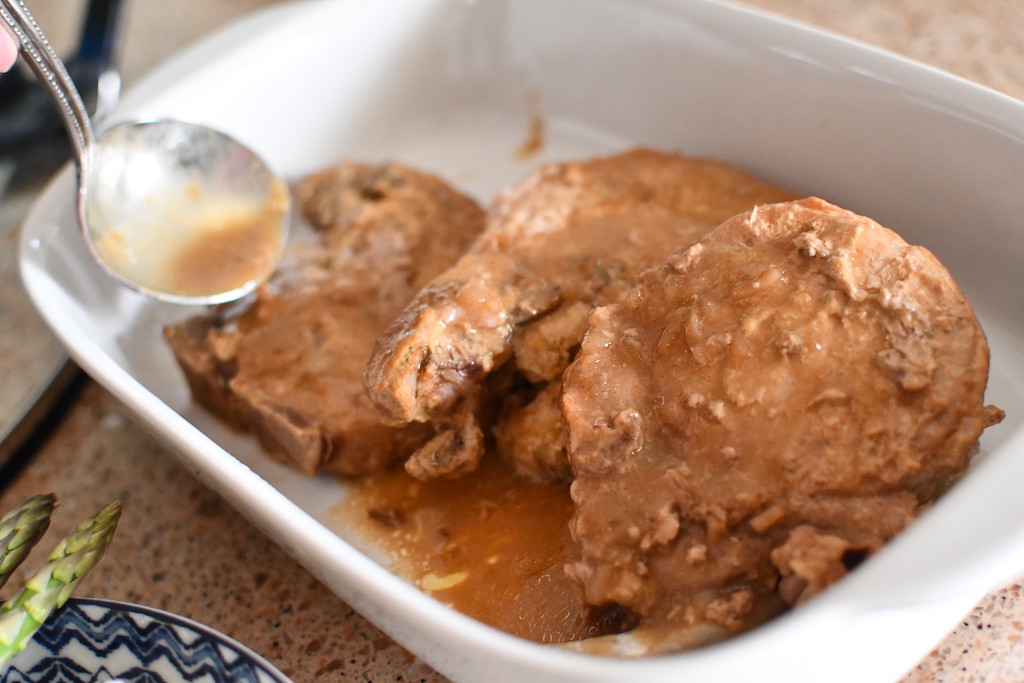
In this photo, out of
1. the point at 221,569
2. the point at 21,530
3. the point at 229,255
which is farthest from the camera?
the point at 229,255

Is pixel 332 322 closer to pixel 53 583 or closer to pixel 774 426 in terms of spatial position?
pixel 53 583

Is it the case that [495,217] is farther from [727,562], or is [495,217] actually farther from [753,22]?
[727,562]

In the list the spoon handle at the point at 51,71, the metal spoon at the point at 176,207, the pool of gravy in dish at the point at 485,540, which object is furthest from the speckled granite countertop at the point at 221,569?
the spoon handle at the point at 51,71

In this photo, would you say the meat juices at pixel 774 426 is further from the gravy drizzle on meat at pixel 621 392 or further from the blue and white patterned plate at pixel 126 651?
the blue and white patterned plate at pixel 126 651

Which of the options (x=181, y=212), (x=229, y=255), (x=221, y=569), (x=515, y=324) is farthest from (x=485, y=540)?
(x=181, y=212)

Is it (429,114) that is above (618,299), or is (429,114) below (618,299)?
below

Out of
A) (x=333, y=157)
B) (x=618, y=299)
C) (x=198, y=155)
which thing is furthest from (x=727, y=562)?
Result: (x=333, y=157)

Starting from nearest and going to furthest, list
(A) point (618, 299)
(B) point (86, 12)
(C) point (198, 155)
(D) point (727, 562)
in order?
(D) point (727, 562) < (A) point (618, 299) < (C) point (198, 155) < (B) point (86, 12)

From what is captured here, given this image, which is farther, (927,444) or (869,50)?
(869,50)
